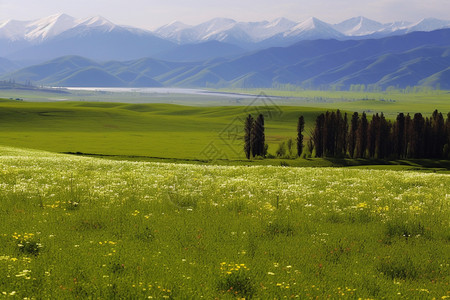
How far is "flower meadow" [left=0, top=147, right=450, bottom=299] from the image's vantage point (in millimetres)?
10125

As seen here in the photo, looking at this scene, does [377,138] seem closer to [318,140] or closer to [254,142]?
[318,140]

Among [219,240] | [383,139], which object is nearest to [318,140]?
[383,139]

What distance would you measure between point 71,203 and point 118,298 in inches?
360

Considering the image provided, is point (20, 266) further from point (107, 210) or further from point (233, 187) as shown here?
point (233, 187)

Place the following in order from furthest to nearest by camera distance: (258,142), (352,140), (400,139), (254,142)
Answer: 1. (400,139)
2. (352,140)
3. (254,142)
4. (258,142)

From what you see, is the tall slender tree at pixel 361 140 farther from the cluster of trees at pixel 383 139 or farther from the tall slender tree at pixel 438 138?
the tall slender tree at pixel 438 138

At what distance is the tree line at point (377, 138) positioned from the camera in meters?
118

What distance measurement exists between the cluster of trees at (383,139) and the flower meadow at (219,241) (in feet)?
329

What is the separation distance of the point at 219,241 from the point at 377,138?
4495 inches

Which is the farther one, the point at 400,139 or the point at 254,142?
the point at 400,139

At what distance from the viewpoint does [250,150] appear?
115 meters

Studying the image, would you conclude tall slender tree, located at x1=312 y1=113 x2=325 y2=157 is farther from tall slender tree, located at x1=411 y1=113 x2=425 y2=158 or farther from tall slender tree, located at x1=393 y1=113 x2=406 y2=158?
tall slender tree, located at x1=411 y1=113 x2=425 y2=158

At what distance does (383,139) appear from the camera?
118250 millimetres

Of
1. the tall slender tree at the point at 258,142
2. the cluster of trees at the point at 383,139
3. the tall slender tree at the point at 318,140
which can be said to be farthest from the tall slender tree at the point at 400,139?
the tall slender tree at the point at 258,142
